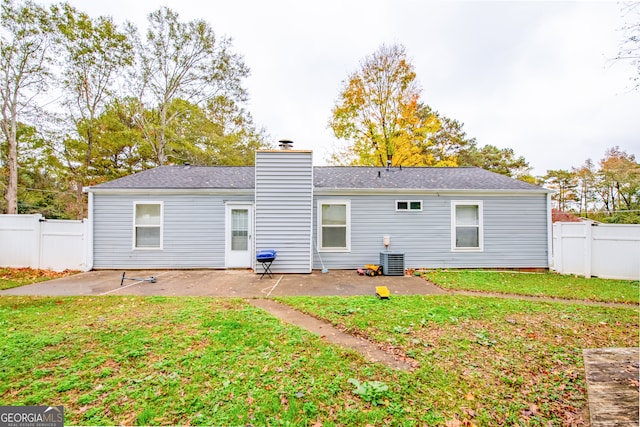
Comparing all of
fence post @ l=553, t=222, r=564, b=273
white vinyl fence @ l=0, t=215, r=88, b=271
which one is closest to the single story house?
fence post @ l=553, t=222, r=564, b=273

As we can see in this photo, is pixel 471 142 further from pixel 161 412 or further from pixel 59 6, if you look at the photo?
pixel 59 6

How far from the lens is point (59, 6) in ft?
41.0

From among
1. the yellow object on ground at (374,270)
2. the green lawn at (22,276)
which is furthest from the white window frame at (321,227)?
the green lawn at (22,276)

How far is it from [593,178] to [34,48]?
1405 inches

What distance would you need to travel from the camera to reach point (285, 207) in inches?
308

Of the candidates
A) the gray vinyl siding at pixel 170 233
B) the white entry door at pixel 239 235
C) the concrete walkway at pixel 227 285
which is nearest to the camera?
the concrete walkway at pixel 227 285

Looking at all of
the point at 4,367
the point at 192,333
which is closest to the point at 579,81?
the point at 192,333

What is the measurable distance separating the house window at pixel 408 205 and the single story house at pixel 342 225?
0.03 m

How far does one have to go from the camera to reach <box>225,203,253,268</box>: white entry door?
Result: 842 centimetres

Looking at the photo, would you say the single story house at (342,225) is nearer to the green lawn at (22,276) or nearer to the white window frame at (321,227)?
the white window frame at (321,227)

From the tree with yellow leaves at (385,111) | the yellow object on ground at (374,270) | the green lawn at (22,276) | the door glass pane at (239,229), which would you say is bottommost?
the green lawn at (22,276)

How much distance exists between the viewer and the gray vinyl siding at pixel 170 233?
8320 mm

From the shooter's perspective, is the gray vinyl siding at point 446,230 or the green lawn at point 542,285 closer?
the green lawn at point 542,285

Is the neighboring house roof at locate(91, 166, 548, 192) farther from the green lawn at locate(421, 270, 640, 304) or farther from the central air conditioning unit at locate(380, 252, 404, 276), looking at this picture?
the green lawn at locate(421, 270, 640, 304)
